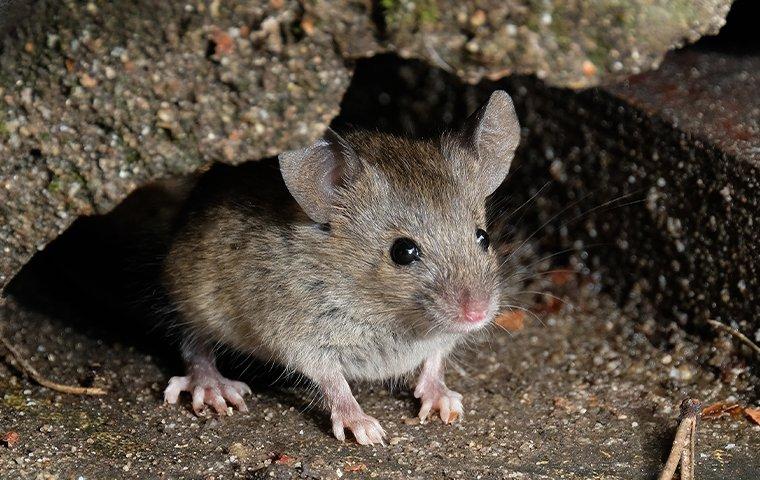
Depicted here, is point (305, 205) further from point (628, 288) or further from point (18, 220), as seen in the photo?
point (628, 288)

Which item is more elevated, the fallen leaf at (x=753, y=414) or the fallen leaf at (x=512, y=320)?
the fallen leaf at (x=753, y=414)

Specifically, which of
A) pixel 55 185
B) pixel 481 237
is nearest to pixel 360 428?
pixel 481 237

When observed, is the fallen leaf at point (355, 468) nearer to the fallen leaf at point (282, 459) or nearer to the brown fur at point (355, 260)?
the fallen leaf at point (282, 459)

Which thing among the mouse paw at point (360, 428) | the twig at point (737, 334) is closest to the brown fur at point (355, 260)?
the mouse paw at point (360, 428)

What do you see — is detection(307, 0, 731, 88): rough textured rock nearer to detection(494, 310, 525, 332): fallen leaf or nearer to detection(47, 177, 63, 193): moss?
detection(47, 177, 63, 193): moss

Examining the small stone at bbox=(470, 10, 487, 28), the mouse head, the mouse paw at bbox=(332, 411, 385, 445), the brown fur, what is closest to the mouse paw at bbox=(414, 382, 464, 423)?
the brown fur
